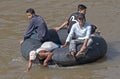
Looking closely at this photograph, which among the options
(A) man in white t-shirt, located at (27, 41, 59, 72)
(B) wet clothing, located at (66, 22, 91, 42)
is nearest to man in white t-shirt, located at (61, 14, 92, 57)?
(B) wet clothing, located at (66, 22, 91, 42)

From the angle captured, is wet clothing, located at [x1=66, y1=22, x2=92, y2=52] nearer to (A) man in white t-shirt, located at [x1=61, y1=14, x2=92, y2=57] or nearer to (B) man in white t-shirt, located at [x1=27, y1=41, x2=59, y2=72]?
(A) man in white t-shirt, located at [x1=61, y1=14, x2=92, y2=57]

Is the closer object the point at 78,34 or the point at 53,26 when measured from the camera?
the point at 78,34

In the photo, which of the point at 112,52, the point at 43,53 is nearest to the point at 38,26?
the point at 43,53

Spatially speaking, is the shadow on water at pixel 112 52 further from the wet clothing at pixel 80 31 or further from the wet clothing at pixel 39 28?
the wet clothing at pixel 39 28

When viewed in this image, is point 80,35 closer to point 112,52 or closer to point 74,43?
point 74,43

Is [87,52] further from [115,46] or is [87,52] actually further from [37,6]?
Answer: [37,6]

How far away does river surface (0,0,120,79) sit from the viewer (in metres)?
10.3

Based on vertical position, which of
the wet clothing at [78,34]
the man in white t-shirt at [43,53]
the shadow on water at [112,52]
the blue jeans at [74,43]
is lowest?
the shadow on water at [112,52]

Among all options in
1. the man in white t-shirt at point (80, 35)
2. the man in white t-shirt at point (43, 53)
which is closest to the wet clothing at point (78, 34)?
the man in white t-shirt at point (80, 35)

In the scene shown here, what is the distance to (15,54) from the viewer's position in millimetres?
11695

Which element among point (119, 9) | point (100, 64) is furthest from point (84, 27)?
point (119, 9)

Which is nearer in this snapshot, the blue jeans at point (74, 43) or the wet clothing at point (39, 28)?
the blue jeans at point (74, 43)

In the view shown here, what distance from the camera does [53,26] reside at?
13797 millimetres

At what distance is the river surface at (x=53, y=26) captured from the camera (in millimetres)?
10273
